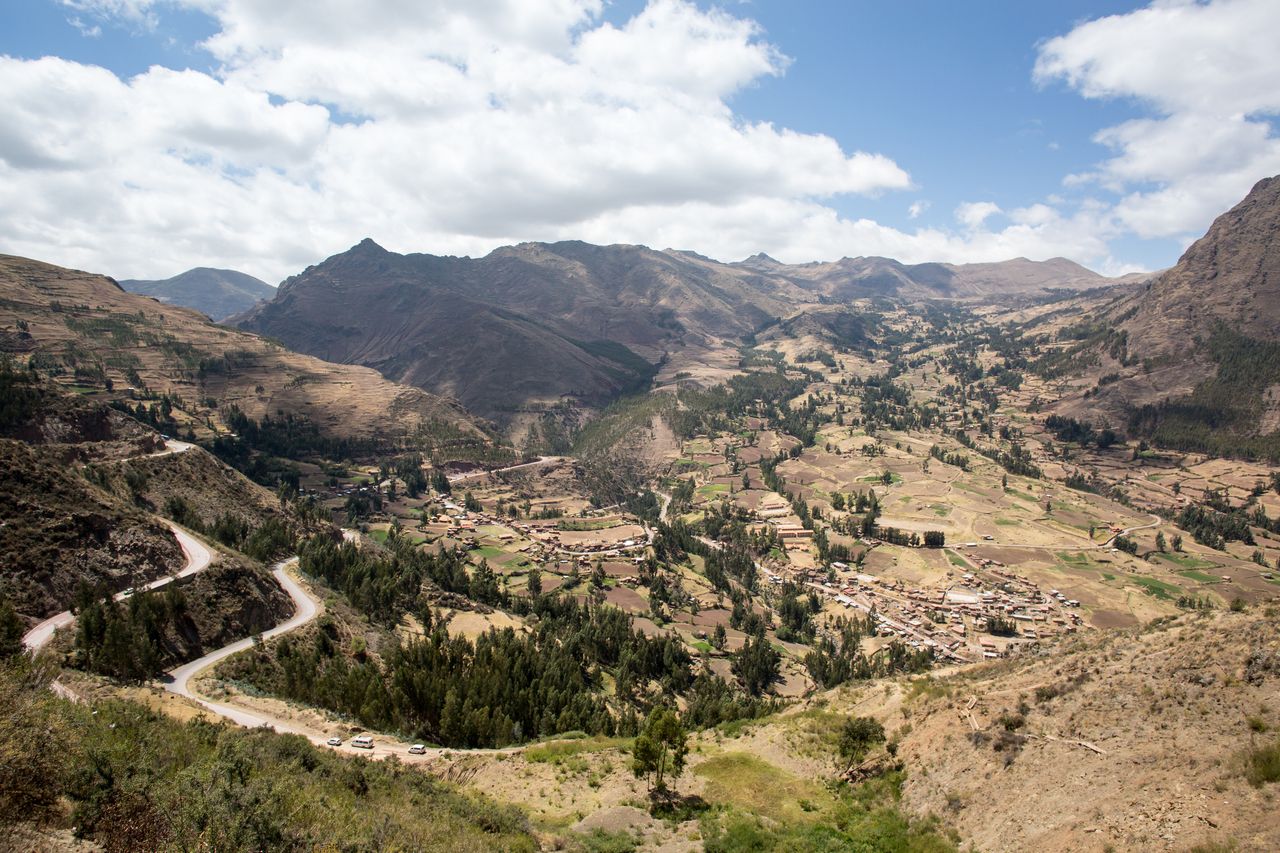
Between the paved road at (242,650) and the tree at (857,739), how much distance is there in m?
43.3

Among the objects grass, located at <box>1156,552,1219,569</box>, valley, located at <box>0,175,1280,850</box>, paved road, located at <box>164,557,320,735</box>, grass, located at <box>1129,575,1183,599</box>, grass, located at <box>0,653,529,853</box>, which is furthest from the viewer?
grass, located at <box>1156,552,1219,569</box>

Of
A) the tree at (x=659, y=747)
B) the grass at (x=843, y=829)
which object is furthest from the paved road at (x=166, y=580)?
the grass at (x=843, y=829)

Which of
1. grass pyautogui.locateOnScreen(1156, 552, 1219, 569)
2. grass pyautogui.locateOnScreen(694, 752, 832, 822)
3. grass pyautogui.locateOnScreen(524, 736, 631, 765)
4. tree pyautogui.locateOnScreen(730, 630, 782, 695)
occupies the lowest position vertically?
tree pyautogui.locateOnScreen(730, 630, 782, 695)

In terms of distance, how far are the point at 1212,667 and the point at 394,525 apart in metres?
162

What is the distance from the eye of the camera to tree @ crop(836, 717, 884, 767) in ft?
143

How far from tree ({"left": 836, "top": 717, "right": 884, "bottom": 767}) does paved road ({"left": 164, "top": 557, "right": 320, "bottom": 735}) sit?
4330 centimetres

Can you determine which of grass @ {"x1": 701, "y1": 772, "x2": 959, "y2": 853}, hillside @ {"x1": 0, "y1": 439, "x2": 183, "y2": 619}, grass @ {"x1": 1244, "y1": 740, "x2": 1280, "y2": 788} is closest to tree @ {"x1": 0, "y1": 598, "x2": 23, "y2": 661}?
hillside @ {"x1": 0, "y1": 439, "x2": 183, "y2": 619}

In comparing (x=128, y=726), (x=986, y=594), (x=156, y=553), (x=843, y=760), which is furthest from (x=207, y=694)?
(x=986, y=594)

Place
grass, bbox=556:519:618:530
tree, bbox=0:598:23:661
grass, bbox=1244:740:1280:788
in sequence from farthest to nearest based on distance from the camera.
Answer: grass, bbox=556:519:618:530 → tree, bbox=0:598:23:661 → grass, bbox=1244:740:1280:788

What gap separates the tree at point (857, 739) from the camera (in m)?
43.5

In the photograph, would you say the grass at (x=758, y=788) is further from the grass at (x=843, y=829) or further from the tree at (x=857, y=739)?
the tree at (x=857, y=739)

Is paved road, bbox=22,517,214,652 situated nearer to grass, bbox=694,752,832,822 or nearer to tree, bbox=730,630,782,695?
grass, bbox=694,752,832,822

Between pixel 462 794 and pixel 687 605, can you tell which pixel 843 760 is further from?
pixel 687 605

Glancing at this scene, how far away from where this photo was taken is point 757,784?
4391 centimetres
